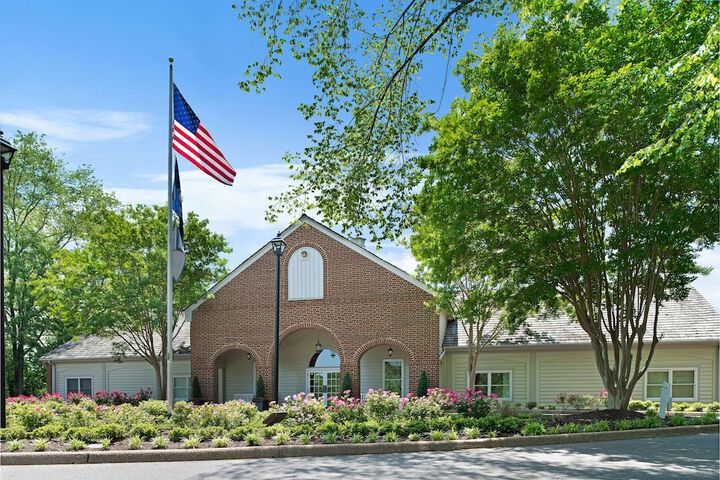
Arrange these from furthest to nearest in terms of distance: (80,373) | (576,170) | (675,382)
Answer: (80,373), (675,382), (576,170)

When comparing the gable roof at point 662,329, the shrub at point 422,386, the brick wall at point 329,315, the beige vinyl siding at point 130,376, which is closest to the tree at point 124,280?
the brick wall at point 329,315

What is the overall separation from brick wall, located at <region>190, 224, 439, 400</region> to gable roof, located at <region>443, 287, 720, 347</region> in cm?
166

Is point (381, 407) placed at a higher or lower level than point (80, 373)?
higher

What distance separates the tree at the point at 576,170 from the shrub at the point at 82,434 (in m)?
9.30

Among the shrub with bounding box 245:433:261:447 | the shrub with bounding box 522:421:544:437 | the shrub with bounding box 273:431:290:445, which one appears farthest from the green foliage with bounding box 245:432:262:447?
the shrub with bounding box 522:421:544:437

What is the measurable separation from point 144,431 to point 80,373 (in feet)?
74.6

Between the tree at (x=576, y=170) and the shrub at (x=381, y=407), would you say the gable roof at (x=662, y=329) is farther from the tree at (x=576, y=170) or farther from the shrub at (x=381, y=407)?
the shrub at (x=381, y=407)

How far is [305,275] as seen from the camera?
30594 mm

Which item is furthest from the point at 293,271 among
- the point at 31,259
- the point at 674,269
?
the point at 31,259

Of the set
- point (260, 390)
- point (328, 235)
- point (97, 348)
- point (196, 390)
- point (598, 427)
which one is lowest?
point (196, 390)

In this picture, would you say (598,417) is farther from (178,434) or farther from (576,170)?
(178,434)

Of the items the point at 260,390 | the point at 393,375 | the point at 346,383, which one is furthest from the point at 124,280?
the point at 393,375

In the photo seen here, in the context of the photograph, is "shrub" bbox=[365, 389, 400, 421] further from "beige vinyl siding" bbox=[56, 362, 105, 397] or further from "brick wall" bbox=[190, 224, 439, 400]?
"beige vinyl siding" bbox=[56, 362, 105, 397]

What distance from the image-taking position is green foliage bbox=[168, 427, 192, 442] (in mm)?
14250
